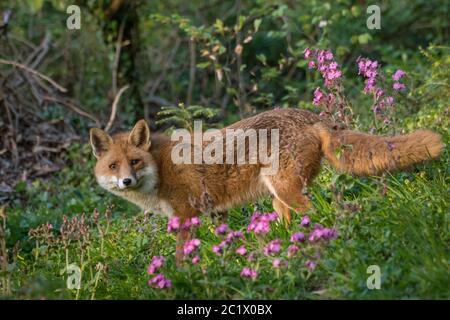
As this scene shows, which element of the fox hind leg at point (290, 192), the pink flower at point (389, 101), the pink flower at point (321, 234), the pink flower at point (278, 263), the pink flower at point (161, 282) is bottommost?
the pink flower at point (161, 282)

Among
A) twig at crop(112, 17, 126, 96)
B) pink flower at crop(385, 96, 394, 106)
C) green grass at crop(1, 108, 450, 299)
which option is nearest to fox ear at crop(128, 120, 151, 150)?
green grass at crop(1, 108, 450, 299)

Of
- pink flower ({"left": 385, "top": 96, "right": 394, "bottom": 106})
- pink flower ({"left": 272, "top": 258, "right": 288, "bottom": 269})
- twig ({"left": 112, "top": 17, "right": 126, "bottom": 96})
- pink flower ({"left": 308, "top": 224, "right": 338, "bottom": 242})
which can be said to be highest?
twig ({"left": 112, "top": 17, "right": 126, "bottom": 96})

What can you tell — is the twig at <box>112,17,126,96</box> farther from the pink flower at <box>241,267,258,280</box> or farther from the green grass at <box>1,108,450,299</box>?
the pink flower at <box>241,267,258,280</box>

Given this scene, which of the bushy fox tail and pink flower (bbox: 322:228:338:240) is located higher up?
the bushy fox tail

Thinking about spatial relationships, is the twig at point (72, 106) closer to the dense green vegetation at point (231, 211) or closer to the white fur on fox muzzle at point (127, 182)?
the dense green vegetation at point (231, 211)

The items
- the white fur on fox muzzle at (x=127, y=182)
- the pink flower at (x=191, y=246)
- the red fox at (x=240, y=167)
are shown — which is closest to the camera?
the pink flower at (x=191, y=246)

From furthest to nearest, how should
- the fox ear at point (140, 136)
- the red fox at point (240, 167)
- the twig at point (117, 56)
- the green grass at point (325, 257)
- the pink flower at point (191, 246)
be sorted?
1. the twig at point (117, 56)
2. the fox ear at point (140, 136)
3. the red fox at point (240, 167)
4. the pink flower at point (191, 246)
5. the green grass at point (325, 257)

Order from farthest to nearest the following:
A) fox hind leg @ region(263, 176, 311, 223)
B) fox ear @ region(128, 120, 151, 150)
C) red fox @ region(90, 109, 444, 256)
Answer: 1. fox ear @ region(128, 120, 151, 150)
2. fox hind leg @ region(263, 176, 311, 223)
3. red fox @ region(90, 109, 444, 256)

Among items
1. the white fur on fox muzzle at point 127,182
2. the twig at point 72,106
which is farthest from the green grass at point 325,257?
→ the twig at point 72,106

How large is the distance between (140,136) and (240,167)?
3.37 feet

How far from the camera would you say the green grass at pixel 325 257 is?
457 cm

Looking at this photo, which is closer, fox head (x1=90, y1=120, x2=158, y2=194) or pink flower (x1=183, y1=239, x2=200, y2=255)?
pink flower (x1=183, y1=239, x2=200, y2=255)

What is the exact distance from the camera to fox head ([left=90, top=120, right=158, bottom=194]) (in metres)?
6.12
